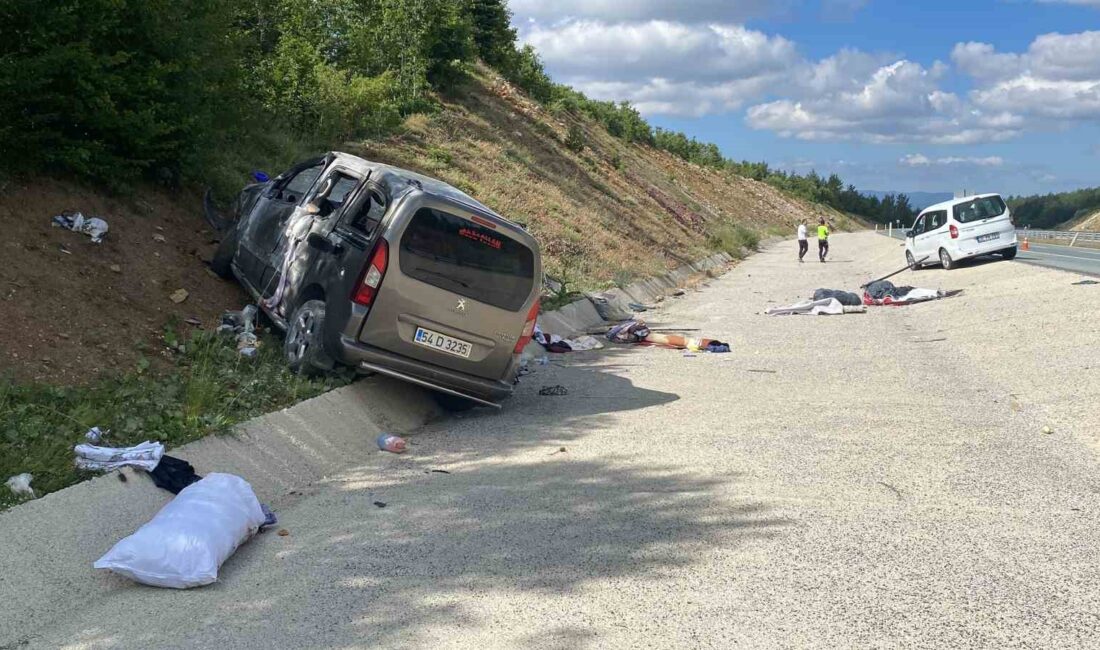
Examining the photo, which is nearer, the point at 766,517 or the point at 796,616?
the point at 796,616

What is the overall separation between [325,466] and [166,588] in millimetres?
2648

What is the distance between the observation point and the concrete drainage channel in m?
5.06

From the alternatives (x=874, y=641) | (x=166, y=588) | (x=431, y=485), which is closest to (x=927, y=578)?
(x=874, y=641)

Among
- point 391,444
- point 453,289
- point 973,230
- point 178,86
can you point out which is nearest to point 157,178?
point 178,86

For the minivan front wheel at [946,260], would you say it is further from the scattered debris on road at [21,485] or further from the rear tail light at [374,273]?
the scattered debris on road at [21,485]

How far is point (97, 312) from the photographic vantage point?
30.2 feet

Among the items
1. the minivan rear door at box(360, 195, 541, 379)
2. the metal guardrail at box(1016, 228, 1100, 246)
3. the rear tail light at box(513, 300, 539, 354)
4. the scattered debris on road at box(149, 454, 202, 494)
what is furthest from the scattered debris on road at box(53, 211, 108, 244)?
the metal guardrail at box(1016, 228, 1100, 246)

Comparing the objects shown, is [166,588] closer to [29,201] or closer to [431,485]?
[431,485]

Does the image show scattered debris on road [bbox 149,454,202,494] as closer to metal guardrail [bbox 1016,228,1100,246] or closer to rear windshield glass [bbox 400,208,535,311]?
rear windshield glass [bbox 400,208,535,311]

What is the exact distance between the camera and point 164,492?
20.7 feet

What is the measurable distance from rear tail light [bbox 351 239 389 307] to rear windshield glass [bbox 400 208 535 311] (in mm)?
155

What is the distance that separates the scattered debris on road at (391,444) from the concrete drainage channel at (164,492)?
0.13 metres

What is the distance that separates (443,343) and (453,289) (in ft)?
1.60

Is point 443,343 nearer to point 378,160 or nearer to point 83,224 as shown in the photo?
→ point 83,224
